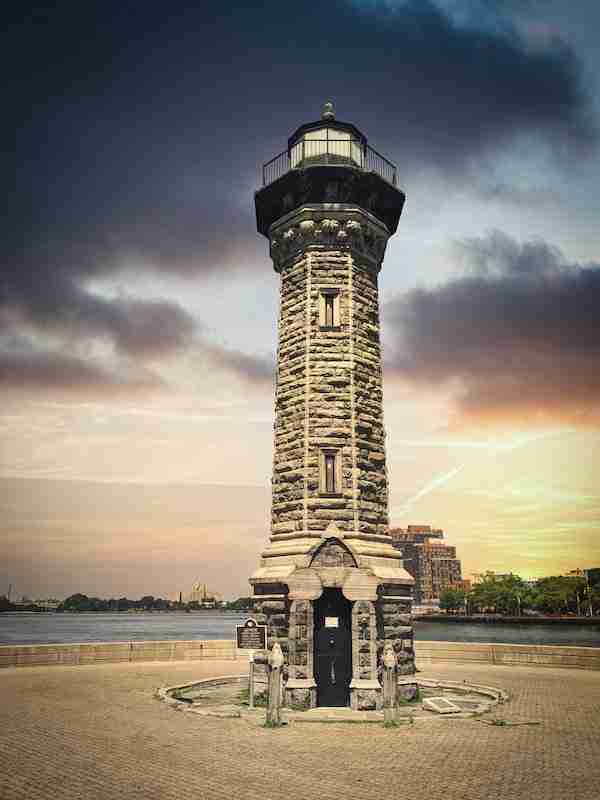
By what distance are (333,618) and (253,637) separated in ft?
6.32

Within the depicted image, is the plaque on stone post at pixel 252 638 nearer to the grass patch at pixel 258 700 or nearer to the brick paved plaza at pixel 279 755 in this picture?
the grass patch at pixel 258 700

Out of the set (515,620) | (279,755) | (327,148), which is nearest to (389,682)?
(279,755)

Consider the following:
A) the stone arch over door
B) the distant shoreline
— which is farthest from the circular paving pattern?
the distant shoreline

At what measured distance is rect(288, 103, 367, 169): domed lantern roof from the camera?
19156mm

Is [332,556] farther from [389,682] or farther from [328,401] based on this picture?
[328,401]

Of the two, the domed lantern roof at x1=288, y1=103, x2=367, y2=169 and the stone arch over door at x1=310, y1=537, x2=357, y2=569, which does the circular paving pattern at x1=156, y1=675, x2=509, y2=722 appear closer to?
the stone arch over door at x1=310, y1=537, x2=357, y2=569

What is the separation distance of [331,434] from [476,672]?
1089 centimetres

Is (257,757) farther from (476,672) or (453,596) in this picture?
(453,596)

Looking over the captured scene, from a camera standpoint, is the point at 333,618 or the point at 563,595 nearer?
the point at 333,618

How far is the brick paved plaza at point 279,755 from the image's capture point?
8414mm

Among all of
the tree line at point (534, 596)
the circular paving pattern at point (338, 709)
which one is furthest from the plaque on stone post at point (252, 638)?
the tree line at point (534, 596)

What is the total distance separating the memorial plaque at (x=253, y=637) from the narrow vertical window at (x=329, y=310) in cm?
802

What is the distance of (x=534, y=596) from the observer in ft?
444

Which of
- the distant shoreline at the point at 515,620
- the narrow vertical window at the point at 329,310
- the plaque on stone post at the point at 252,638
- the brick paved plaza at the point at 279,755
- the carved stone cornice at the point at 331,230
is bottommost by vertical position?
the distant shoreline at the point at 515,620
